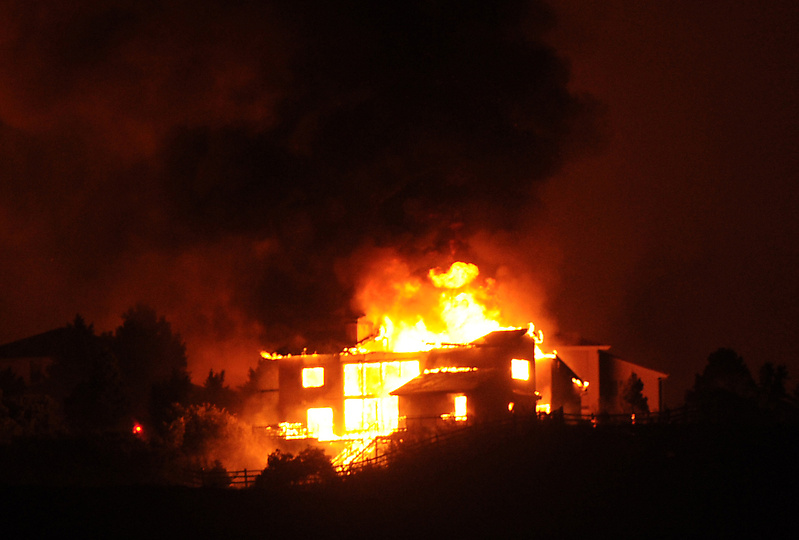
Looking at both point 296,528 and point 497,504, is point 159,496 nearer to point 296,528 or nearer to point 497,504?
point 296,528

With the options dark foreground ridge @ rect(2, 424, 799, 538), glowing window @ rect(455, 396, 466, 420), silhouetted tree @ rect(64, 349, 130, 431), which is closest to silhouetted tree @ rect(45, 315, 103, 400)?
silhouetted tree @ rect(64, 349, 130, 431)

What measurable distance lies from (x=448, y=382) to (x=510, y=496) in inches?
434

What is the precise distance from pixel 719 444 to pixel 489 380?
32.6 ft

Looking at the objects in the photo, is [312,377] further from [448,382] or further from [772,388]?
[772,388]

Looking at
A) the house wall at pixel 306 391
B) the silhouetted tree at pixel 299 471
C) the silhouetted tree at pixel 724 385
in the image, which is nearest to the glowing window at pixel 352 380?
the house wall at pixel 306 391

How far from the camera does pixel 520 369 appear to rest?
39438 millimetres

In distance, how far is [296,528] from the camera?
24438 millimetres

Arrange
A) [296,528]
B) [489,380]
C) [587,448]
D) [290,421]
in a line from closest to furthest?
[296,528]
[587,448]
[489,380]
[290,421]

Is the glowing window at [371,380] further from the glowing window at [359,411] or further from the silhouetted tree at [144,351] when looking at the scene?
the silhouetted tree at [144,351]

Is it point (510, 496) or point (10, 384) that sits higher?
point (10, 384)

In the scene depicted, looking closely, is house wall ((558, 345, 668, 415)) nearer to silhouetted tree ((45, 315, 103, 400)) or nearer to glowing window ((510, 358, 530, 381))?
glowing window ((510, 358, 530, 381))

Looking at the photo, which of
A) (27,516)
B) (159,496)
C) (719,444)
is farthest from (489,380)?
(27,516)

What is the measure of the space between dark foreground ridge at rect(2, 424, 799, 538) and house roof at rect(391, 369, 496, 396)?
6.06 meters

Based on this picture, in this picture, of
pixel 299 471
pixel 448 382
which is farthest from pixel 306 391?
pixel 299 471
